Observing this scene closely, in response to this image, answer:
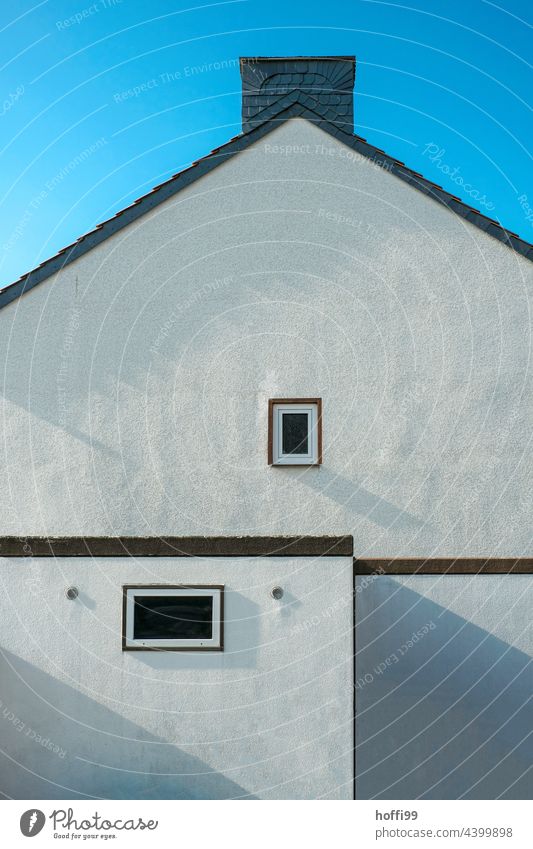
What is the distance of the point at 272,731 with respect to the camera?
7691mm

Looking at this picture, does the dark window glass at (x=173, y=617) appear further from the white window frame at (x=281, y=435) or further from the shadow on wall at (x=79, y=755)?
the white window frame at (x=281, y=435)

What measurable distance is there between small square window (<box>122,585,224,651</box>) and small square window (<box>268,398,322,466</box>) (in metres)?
2.32

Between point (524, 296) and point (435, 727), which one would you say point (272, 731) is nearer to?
point (435, 727)

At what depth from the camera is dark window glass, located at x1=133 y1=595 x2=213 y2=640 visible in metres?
7.96

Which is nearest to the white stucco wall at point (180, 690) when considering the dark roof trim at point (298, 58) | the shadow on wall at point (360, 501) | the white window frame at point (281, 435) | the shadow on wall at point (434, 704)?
the shadow on wall at point (434, 704)

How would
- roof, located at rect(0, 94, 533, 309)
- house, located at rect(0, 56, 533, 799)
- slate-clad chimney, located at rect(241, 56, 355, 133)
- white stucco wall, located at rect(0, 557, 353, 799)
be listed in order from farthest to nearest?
1. slate-clad chimney, located at rect(241, 56, 355, 133)
2. roof, located at rect(0, 94, 533, 309)
3. house, located at rect(0, 56, 533, 799)
4. white stucco wall, located at rect(0, 557, 353, 799)

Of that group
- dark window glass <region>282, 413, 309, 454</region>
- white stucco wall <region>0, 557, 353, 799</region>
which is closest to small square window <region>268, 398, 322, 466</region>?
dark window glass <region>282, 413, 309, 454</region>

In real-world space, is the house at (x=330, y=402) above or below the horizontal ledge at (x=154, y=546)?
above

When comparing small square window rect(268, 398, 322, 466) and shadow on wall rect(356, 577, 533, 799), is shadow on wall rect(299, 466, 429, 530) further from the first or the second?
shadow on wall rect(356, 577, 533, 799)

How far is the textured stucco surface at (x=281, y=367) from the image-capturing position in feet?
32.3

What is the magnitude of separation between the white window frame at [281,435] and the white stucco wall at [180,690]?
2.20 metres

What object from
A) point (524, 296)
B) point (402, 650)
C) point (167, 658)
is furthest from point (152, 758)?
point (524, 296)

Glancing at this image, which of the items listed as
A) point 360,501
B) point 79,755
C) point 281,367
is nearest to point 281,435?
point 281,367
